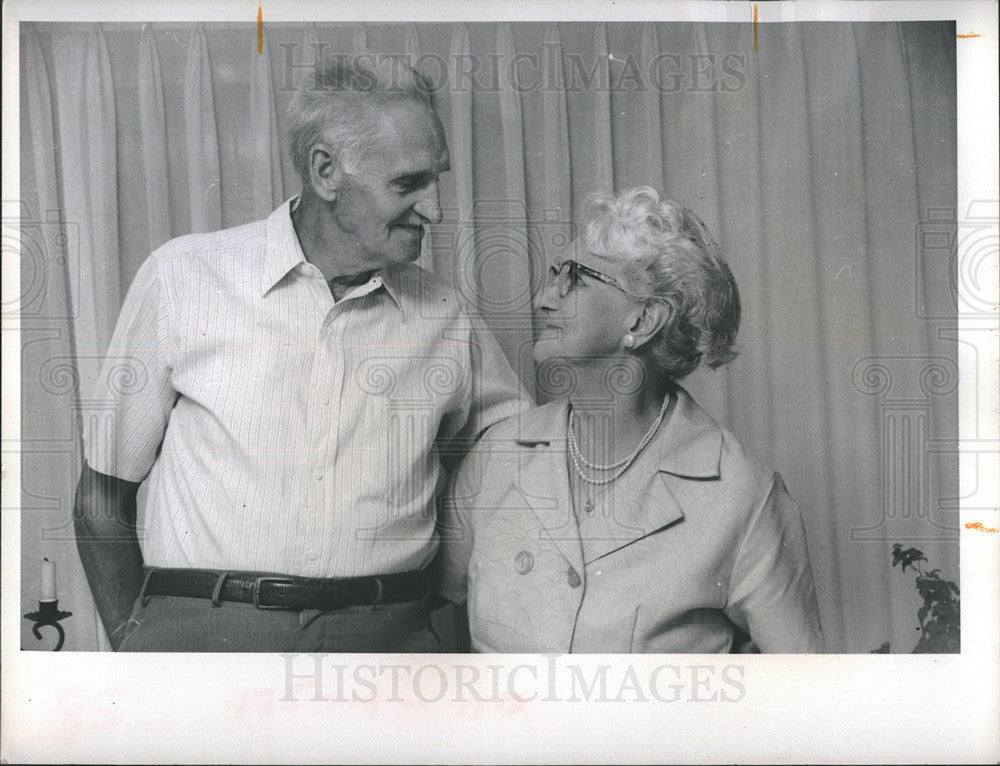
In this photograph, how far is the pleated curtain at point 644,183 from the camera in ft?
7.69

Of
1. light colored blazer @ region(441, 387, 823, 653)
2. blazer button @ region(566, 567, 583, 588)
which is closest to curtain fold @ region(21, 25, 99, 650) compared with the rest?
light colored blazer @ region(441, 387, 823, 653)

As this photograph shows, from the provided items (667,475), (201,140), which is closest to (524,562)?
(667,475)

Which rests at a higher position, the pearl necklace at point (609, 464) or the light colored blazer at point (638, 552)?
the pearl necklace at point (609, 464)

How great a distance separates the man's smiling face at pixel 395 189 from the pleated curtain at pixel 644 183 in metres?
0.05

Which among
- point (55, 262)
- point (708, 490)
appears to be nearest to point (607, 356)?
point (708, 490)

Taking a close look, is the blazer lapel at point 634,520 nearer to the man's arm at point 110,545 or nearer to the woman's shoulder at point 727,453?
the woman's shoulder at point 727,453

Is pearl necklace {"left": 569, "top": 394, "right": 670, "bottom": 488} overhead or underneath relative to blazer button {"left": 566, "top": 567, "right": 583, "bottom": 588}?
overhead

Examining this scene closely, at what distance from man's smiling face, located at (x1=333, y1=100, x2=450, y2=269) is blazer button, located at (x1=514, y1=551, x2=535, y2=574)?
2.49ft

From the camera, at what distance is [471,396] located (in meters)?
2.35

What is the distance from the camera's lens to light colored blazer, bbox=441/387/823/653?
226 centimetres

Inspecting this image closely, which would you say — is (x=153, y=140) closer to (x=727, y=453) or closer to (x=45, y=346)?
(x=45, y=346)

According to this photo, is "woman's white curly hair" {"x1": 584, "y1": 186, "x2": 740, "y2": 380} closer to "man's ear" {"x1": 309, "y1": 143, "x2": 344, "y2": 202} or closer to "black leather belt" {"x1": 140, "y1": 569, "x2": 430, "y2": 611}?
"man's ear" {"x1": 309, "y1": 143, "x2": 344, "y2": 202}

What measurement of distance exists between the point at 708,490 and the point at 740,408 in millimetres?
220

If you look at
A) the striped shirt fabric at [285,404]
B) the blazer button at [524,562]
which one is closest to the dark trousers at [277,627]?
the striped shirt fabric at [285,404]
